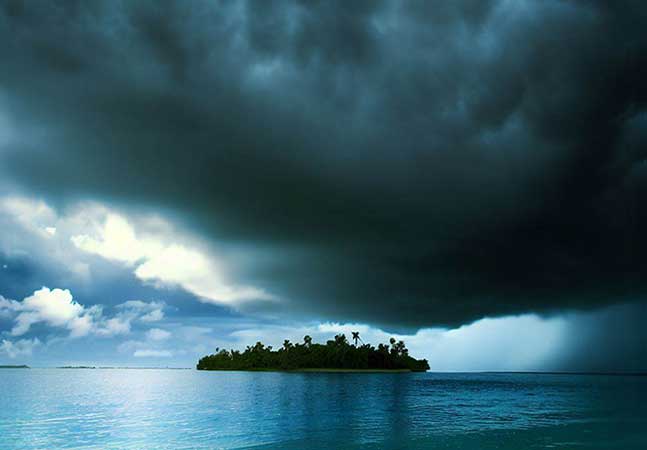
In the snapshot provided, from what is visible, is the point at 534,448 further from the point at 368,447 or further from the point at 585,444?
the point at 368,447

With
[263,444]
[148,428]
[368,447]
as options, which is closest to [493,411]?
[368,447]

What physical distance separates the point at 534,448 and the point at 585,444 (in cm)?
703

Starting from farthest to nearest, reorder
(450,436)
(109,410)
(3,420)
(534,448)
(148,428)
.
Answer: (109,410)
(3,420)
(148,428)
(450,436)
(534,448)

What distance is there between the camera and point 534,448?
41.1m

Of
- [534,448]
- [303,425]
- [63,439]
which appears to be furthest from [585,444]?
[63,439]

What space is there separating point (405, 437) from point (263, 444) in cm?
1416

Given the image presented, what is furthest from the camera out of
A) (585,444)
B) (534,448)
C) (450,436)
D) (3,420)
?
(3,420)

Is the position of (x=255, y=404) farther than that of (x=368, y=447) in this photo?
Yes

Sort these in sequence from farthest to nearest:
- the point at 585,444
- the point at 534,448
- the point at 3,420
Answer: the point at 3,420 → the point at 585,444 → the point at 534,448

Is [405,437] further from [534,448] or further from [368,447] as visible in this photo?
[534,448]

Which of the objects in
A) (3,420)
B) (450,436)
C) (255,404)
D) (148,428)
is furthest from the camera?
(255,404)

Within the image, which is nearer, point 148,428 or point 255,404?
point 148,428

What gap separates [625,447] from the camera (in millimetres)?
42906

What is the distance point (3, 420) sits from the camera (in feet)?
199
